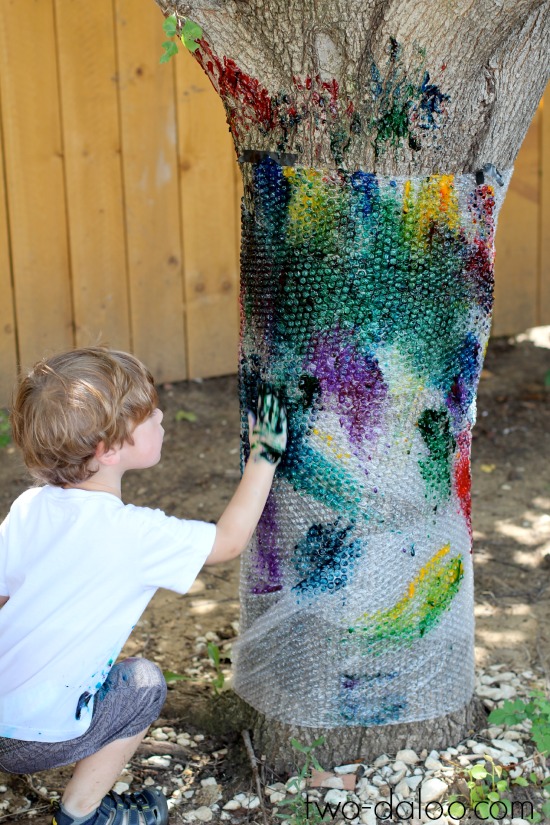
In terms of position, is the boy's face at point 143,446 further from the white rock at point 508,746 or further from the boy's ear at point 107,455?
the white rock at point 508,746

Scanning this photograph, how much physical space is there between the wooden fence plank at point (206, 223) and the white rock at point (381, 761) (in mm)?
3418

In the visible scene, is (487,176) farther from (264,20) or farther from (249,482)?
(249,482)

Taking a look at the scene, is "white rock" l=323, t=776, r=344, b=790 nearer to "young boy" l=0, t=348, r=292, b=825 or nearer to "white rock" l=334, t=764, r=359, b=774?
"white rock" l=334, t=764, r=359, b=774

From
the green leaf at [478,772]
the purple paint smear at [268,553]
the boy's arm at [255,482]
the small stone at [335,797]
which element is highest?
the boy's arm at [255,482]

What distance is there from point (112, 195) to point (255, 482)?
3.35 meters

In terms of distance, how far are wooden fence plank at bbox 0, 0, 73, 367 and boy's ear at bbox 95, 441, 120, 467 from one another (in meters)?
3.16

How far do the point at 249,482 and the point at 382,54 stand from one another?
0.93 metres

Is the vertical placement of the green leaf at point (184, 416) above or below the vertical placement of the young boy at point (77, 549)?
below

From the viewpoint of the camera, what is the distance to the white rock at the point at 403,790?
2.24 metres

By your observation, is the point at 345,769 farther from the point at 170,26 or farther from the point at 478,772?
the point at 170,26

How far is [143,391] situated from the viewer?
204 cm

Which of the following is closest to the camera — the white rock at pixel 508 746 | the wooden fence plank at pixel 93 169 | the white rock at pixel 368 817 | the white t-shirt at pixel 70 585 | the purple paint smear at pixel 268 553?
the white t-shirt at pixel 70 585

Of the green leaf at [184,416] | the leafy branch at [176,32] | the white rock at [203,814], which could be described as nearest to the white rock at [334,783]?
the white rock at [203,814]

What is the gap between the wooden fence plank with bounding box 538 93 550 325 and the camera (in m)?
6.11
